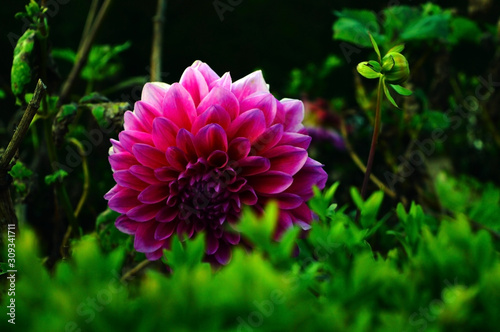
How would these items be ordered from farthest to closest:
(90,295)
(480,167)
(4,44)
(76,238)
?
(480,167) < (4,44) < (76,238) < (90,295)

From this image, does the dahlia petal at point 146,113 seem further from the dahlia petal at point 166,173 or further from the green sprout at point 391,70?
the green sprout at point 391,70

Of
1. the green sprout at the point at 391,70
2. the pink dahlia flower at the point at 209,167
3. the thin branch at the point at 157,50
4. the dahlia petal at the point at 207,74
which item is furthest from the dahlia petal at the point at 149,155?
the thin branch at the point at 157,50

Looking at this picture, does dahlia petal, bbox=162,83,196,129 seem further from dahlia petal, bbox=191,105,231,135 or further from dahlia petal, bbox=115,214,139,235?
dahlia petal, bbox=115,214,139,235

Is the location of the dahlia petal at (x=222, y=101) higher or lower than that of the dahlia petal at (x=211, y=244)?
higher

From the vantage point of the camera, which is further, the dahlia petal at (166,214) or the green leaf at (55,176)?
the green leaf at (55,176)

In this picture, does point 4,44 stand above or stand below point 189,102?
below

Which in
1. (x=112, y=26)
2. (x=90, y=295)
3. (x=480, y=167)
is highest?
(x=90, y=295)

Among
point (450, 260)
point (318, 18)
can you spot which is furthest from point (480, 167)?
point (450, 260)

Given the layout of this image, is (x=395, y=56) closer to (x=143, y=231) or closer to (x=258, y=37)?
(x=143, y=231)
